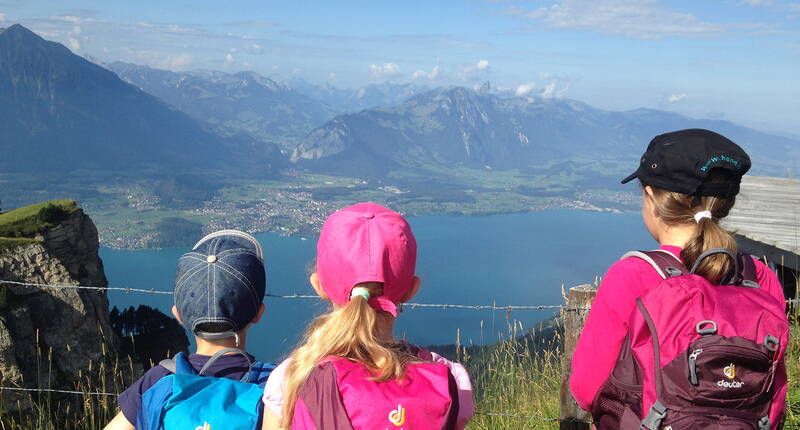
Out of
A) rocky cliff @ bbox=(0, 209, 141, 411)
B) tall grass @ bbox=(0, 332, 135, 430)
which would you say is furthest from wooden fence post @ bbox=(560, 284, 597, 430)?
rocky cliff @ bbox=(0, 209, 141, 411)

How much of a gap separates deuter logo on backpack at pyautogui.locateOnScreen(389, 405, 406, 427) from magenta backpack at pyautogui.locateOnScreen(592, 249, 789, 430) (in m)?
0.69

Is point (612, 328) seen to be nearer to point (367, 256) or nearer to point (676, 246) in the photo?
point (676, 246)

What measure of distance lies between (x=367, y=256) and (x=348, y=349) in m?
0.25

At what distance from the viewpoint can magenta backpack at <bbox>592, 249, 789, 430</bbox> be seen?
1.66 metres

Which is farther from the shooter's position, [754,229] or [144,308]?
[144,308]

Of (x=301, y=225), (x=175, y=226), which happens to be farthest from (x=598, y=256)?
(x=175, y=226)

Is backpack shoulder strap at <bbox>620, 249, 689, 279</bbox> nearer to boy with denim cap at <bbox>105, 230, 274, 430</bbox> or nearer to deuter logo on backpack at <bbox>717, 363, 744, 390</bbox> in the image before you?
deuter logo on backpack at <bbox>717, 363, 744, 390</bbox>

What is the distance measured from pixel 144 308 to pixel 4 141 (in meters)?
183

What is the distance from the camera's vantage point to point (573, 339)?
259cm

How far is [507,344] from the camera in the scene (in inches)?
148

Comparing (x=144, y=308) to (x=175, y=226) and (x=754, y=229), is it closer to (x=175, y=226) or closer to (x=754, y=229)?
(x=754, y=229)

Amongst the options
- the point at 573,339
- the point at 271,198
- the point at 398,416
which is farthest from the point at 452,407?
the point at 271,198

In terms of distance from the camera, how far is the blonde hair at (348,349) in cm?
158

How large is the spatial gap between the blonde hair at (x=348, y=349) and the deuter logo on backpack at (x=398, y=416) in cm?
8
